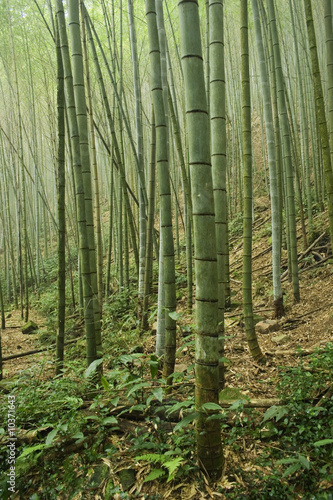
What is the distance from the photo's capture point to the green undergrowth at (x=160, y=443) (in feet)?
4.35

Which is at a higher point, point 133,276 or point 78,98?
point 78,98

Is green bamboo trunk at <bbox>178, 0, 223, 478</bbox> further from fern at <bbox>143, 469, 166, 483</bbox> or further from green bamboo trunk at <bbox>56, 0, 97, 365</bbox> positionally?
green bamboo trunk at <bbox>56, 0, 97, 365</bbox>

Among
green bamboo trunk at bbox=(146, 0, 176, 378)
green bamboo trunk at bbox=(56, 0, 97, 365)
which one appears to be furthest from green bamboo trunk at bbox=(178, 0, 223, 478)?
A: green bamboo trunk at bbox=(56, 0, 97, 365)

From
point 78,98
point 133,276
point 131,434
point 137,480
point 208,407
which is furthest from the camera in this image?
point 133,276

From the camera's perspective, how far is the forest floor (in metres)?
1.42

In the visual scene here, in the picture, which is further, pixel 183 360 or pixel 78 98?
pixel 183 360

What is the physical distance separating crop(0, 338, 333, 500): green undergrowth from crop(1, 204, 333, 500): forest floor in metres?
0.02

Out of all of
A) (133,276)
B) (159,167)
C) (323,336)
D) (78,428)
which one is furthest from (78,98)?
(133,276)

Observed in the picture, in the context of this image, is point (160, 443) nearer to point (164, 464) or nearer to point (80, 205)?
point (164, 464)

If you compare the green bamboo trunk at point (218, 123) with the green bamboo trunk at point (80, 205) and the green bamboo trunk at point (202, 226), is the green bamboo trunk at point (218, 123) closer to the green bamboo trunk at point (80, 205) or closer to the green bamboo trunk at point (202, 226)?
the green bamboo trunk at point (202, 226)

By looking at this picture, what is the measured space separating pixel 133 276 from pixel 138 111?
2.92 m

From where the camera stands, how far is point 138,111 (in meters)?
3.98

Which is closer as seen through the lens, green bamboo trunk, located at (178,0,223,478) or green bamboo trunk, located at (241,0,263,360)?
green bamboo trunk, located at (178,0,223,478)

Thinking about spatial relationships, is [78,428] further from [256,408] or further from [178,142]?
[178,142]
